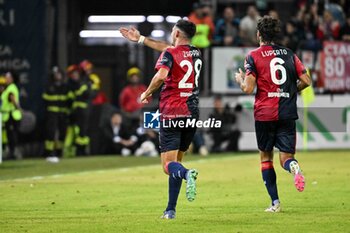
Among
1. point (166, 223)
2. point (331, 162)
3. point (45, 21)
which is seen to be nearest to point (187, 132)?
point (166, 223)

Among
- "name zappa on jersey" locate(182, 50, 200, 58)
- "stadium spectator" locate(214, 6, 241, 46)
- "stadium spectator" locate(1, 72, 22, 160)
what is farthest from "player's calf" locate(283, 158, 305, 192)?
"stadium spectator" locate(214, 6, 241, 46)

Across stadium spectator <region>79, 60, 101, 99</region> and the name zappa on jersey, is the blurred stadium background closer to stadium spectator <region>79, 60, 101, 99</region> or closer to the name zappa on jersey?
stadium spectator <region>79, 60, 101, 99</region>

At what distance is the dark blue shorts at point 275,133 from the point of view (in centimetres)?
1318

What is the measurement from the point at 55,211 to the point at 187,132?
2219mm

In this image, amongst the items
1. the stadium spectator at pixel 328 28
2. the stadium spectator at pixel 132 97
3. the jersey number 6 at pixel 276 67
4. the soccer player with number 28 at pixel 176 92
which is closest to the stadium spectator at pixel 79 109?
the stadium spectator at pixel 132 97

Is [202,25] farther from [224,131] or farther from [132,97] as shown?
[224,131]

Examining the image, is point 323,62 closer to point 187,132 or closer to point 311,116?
point 311,116

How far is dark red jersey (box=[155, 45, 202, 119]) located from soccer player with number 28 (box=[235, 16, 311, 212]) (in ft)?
2.23

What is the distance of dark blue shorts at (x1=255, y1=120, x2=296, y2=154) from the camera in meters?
13.2

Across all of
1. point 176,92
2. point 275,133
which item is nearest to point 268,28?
point 275,133

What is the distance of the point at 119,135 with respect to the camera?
2853 centimetres

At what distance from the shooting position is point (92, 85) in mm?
28422

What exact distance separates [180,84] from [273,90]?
Answer: 127 centimetres

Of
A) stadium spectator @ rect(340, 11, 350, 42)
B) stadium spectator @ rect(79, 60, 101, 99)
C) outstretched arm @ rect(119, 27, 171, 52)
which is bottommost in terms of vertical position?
stadium spectator @ rect(79, 60, 101, 99)
